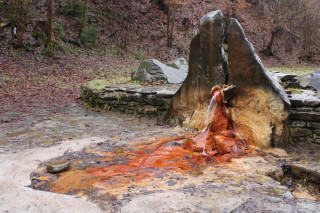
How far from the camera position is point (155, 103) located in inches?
263

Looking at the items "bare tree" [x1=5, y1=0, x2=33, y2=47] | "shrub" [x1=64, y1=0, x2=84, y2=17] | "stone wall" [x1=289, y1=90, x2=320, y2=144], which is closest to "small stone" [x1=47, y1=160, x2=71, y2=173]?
"stone wall" [x1=289, y1=90, x2=320, y2=144]

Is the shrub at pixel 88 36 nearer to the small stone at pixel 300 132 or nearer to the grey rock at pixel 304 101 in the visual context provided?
the grey rock at pixel 304 101

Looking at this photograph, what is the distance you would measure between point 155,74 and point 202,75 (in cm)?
398

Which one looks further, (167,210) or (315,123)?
(315,123)

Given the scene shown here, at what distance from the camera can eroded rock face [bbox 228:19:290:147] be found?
4266 mm

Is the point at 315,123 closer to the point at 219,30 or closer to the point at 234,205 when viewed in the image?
the point at 219,30

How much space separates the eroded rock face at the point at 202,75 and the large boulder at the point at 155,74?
10.7 feet

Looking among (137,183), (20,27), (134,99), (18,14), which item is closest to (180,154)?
(137,183)

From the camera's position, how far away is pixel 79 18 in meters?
17.7

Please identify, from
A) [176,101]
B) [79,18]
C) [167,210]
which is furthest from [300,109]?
[79,18]

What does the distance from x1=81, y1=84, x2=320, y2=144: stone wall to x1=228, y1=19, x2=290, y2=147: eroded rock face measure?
15.0 inches

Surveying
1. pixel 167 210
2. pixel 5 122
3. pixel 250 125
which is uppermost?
pixel 250 125

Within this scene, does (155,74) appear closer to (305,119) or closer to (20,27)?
(305,119)

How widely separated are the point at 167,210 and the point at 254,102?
2.83 m
